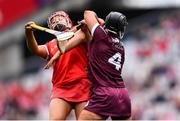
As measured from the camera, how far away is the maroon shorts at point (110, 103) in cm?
1018

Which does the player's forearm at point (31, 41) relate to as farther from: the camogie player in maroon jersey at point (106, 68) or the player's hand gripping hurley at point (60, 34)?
the camogie player in maroon jersey at point (106, 68)

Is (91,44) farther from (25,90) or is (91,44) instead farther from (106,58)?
(25,90)

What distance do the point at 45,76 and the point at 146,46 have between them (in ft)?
11.1

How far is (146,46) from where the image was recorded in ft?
64.8

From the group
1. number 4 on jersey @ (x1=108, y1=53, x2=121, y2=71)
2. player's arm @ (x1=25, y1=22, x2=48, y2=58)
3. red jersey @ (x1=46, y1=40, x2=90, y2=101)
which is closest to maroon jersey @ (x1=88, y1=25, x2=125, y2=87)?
number 4 on jersey @ (x1=108, y1=53, x2=121, y2=71)

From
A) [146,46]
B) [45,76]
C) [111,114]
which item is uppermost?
[111,114]

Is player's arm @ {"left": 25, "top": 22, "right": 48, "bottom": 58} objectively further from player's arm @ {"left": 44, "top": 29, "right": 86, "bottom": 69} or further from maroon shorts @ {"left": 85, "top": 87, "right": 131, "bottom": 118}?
maroon shorts @ {"left": 85, "top": 87, "right": 131, "bottom": 118}

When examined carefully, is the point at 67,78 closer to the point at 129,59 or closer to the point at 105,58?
the point at 105,58

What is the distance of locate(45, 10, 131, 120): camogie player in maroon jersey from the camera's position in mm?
10164

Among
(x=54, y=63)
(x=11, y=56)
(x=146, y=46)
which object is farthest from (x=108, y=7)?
(x=54, y=63)

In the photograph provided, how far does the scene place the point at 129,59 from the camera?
19.9 m

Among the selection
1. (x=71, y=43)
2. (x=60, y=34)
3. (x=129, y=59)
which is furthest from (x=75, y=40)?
(x=129, y=59)

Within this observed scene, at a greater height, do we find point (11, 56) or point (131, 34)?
point (131, 34)

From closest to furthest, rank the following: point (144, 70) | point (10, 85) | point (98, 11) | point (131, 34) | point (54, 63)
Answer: point (54, 63)
point (144, 70)
point (131, 34)
point (10, 85)
point (98, 11)
